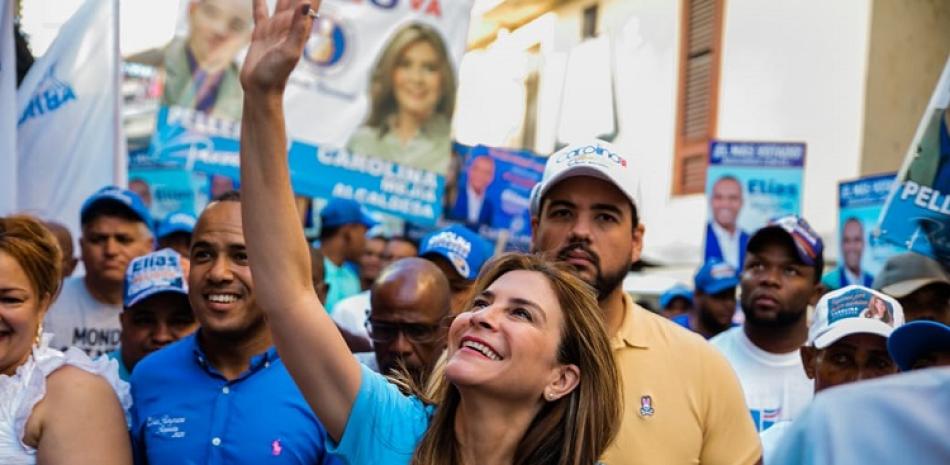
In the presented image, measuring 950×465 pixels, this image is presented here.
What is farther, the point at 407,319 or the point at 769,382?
the point at 769,382

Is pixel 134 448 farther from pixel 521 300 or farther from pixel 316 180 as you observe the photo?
pixel 316 180

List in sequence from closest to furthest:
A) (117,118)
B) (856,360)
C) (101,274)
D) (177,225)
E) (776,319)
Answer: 1. (856,360)
2. (776,319)
3. (101,274)
4. (177,225)
5. (117,118)

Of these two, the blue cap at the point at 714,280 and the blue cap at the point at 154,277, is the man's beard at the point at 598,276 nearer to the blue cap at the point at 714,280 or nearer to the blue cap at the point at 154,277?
the blue cap at the point at 154,277

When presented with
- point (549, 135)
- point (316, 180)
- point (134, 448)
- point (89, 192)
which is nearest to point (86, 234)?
point (89, 192)

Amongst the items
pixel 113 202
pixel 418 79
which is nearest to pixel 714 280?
pixel 418 79

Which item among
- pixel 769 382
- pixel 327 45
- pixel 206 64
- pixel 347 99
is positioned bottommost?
pixel 769 382

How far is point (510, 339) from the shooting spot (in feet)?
9.52

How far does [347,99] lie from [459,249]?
2253 mm

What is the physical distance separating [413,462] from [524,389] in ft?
1.10

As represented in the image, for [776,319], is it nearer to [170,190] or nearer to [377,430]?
[377,430]

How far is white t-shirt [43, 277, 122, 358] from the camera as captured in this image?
5.32 metres

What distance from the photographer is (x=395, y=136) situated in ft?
24.7

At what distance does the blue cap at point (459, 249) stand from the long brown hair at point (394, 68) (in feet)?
6.73

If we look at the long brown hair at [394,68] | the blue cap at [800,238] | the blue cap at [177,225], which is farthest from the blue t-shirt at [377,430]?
the long brown hair at [394,68]
